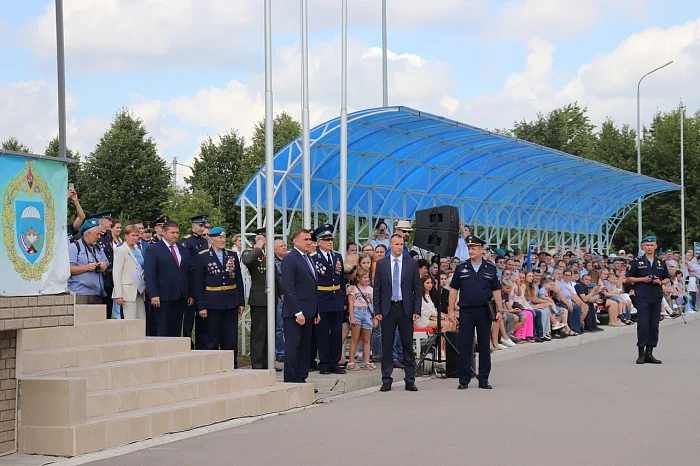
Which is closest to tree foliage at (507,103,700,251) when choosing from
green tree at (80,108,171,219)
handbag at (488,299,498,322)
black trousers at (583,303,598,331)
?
green tree at (80,108,171,219)

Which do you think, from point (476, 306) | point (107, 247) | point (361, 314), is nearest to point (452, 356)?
point (361, 314)

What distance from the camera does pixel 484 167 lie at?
3077 cm

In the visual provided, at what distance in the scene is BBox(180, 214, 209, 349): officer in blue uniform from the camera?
47.4 feet

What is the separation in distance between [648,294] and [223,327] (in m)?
7.27

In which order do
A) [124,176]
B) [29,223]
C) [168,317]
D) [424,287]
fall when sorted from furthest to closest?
[124,176], [424,287], [168,317], [29,223]

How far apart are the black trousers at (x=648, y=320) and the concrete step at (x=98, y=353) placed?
8361 millimetres

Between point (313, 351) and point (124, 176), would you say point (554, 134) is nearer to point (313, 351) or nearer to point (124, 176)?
point (124, 176)

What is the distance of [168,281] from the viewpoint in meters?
13.9

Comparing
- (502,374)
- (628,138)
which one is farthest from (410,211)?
(628,138)

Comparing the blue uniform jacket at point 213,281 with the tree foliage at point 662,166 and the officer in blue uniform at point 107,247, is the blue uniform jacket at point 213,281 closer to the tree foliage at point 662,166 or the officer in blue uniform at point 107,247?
the officer in blue uniform at point 107,247

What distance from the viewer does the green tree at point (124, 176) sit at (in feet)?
165

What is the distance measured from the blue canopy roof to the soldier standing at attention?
22.3 ft

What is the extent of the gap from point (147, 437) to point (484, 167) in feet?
73.3

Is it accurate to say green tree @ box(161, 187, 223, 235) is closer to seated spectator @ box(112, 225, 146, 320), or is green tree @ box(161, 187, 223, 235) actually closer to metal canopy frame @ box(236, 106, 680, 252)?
metal canopy frame @ box(236, 106, 680, 252)
